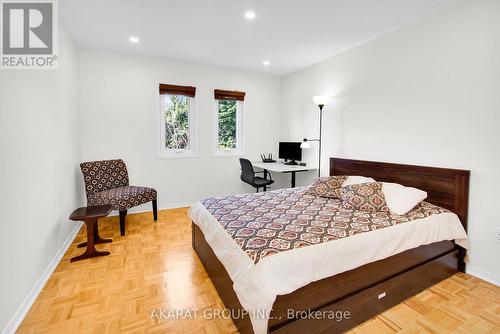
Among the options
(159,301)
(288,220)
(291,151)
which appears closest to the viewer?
(159,301)

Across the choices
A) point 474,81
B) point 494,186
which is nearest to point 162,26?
point 474,81

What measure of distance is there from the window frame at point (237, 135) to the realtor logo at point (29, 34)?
242 centimetres

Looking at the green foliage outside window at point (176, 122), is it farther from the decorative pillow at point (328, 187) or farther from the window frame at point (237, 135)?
the decorative pillow at point (328, 187)

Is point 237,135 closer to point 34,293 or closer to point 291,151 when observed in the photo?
point 291,151

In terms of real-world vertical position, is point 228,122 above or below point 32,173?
above

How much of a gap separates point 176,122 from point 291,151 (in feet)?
7.04

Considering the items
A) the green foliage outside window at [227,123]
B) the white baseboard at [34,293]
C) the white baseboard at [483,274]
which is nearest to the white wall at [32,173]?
the white baseboard at [34,293]

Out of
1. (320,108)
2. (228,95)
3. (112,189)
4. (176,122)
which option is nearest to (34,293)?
(112,189)

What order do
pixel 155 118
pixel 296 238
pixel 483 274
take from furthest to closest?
pixel 155 118 < pixel 483 274 < pixel 296 238

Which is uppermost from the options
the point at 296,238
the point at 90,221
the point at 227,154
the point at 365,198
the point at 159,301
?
the point at 227,154

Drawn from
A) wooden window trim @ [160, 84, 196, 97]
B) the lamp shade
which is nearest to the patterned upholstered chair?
wooden window trim @ [160, 84, 196, 97]

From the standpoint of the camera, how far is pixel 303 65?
414 cm

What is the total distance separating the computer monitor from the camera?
432 cm

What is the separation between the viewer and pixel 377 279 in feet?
5.56
